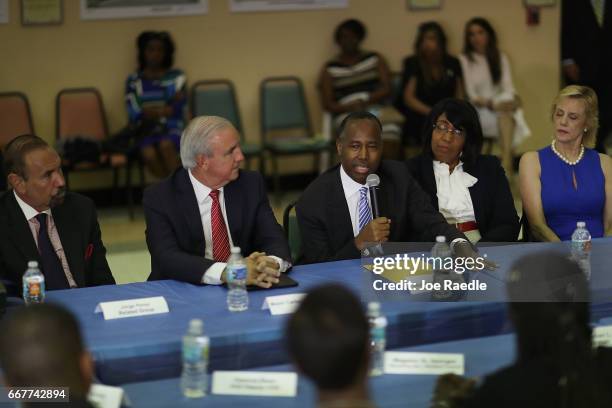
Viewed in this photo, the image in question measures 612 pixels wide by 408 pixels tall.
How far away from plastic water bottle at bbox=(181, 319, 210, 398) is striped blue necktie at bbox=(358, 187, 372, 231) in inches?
Result: 67.3

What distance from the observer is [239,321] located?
346cm

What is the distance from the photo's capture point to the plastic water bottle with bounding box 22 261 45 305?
3648 mm

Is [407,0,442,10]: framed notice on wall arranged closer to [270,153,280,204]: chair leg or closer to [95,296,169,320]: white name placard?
[270,153,280,204]: chair leg

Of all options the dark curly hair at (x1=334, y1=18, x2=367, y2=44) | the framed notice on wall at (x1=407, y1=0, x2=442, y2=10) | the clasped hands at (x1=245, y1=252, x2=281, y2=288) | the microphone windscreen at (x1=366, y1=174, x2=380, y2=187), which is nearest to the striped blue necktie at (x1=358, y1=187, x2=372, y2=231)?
the microphone windscreen at (x1=366, y1=174, x2=380, y2=187)

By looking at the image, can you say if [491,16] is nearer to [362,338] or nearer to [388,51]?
[388,51]

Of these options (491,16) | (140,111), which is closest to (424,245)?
(140,111)

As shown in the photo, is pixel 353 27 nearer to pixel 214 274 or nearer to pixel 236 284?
pixel 214 274

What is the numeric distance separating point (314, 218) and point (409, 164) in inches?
31.0

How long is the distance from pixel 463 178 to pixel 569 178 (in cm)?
60

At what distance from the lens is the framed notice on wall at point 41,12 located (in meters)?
8.34

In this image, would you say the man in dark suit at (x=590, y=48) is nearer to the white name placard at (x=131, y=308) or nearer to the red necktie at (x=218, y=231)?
the red necktie at (x=218, y=231)

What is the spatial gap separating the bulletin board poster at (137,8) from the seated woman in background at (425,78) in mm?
2068

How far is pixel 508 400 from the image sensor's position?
7.83 ft

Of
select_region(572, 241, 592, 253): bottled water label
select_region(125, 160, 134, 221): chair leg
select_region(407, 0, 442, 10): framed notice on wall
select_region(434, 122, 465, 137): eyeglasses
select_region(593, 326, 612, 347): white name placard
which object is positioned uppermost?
select_region(407, 0, 442, 10): framed notice on wall
